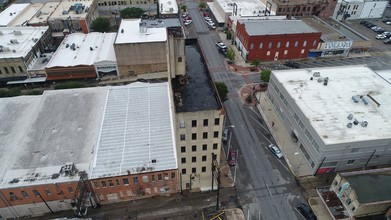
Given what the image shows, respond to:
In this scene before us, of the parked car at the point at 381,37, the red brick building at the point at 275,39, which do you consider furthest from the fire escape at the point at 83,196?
the parked car at the point at 381,37

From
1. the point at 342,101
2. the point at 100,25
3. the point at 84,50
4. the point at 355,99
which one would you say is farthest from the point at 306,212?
the point at 100,25

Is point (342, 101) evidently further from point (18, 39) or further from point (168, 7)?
point (18, 39)

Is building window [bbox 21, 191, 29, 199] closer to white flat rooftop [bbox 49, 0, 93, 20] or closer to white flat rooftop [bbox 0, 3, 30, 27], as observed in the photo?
white flat rooftop [bbox 49, 0, 93, 20]

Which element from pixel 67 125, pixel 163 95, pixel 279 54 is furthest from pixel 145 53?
pixel 279 54

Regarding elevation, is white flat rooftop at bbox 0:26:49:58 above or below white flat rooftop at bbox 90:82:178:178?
below

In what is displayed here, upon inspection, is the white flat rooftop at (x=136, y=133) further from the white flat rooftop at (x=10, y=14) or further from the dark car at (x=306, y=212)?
the white flat rooftop at (x=10, y=14)

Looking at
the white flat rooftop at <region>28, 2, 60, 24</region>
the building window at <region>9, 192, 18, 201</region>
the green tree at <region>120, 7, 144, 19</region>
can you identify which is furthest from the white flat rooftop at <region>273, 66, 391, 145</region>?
the white flat rooftop at <region>28, 2, 60, 24</region>
